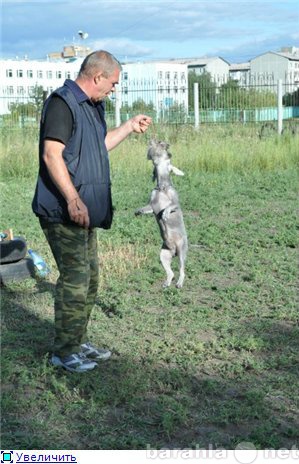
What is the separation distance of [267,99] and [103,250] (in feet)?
52.6

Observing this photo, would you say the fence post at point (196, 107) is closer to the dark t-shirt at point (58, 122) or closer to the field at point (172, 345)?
the field at point (172, 345)

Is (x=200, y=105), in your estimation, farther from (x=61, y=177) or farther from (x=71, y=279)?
(x=61, y=177)

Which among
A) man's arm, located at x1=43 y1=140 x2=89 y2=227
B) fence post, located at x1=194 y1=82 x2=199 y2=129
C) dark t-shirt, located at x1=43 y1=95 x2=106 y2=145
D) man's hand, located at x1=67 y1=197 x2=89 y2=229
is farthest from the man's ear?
fence post, located at x1=194 y1=82 x2=199 y2=129

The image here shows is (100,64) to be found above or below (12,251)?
above

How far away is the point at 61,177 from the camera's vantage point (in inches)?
155

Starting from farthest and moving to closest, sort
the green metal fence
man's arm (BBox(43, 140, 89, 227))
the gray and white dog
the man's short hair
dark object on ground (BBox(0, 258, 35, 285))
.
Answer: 1. the green metal fence
2. dark object on ground (BBox(0, 258, 35, 285))
3. the gray and white dog
4. the man's short hair
5. man's arm (BBox(43, 140, 89, 227))

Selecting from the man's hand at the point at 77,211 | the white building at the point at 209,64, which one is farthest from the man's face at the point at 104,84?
the white building at the point at 209,64

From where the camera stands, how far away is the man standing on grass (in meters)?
4.00

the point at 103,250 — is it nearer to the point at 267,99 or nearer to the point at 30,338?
the point at 30,338

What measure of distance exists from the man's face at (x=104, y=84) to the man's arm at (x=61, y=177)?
0.47m

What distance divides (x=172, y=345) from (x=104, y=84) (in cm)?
195

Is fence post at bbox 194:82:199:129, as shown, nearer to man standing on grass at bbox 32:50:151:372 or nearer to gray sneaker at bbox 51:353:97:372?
man standing on grass at bbox 32:50:151:372

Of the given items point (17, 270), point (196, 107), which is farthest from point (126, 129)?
point (196, 107)

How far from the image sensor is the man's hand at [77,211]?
3.99m
